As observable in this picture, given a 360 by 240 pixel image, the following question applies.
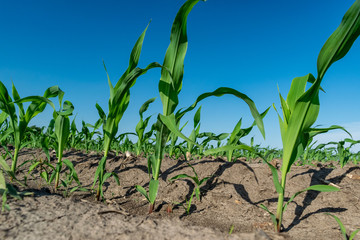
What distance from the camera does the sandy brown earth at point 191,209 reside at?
4.45 ft

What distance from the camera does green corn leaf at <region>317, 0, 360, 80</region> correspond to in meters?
1.28

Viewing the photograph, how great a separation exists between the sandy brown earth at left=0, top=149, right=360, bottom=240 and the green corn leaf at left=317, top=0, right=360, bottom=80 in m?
0.96

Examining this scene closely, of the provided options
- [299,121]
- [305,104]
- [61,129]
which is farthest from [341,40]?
[61,129]

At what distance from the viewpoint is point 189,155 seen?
12.2 ft

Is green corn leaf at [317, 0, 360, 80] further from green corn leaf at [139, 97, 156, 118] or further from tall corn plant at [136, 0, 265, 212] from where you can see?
green corn leaf at [139, 97, 156, 118]

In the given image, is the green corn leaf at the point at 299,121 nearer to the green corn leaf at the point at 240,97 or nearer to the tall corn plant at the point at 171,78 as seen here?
the green corn leaf at the point at 240,97

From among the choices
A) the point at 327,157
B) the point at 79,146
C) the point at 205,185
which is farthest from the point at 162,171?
the point at 327,157

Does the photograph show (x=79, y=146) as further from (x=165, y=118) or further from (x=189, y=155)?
(x=165, y=118)

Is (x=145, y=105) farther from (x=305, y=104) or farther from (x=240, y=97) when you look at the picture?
(x=305, y=104)

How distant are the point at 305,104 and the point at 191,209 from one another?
47.2 inches

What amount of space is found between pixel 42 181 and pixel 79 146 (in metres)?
2.14

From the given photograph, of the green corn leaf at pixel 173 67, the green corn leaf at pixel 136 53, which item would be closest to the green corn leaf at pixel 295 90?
the green corn leaf at pixel 173 67

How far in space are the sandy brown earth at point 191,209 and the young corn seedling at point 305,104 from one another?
33 cm

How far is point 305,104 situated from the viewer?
1.54 metres
